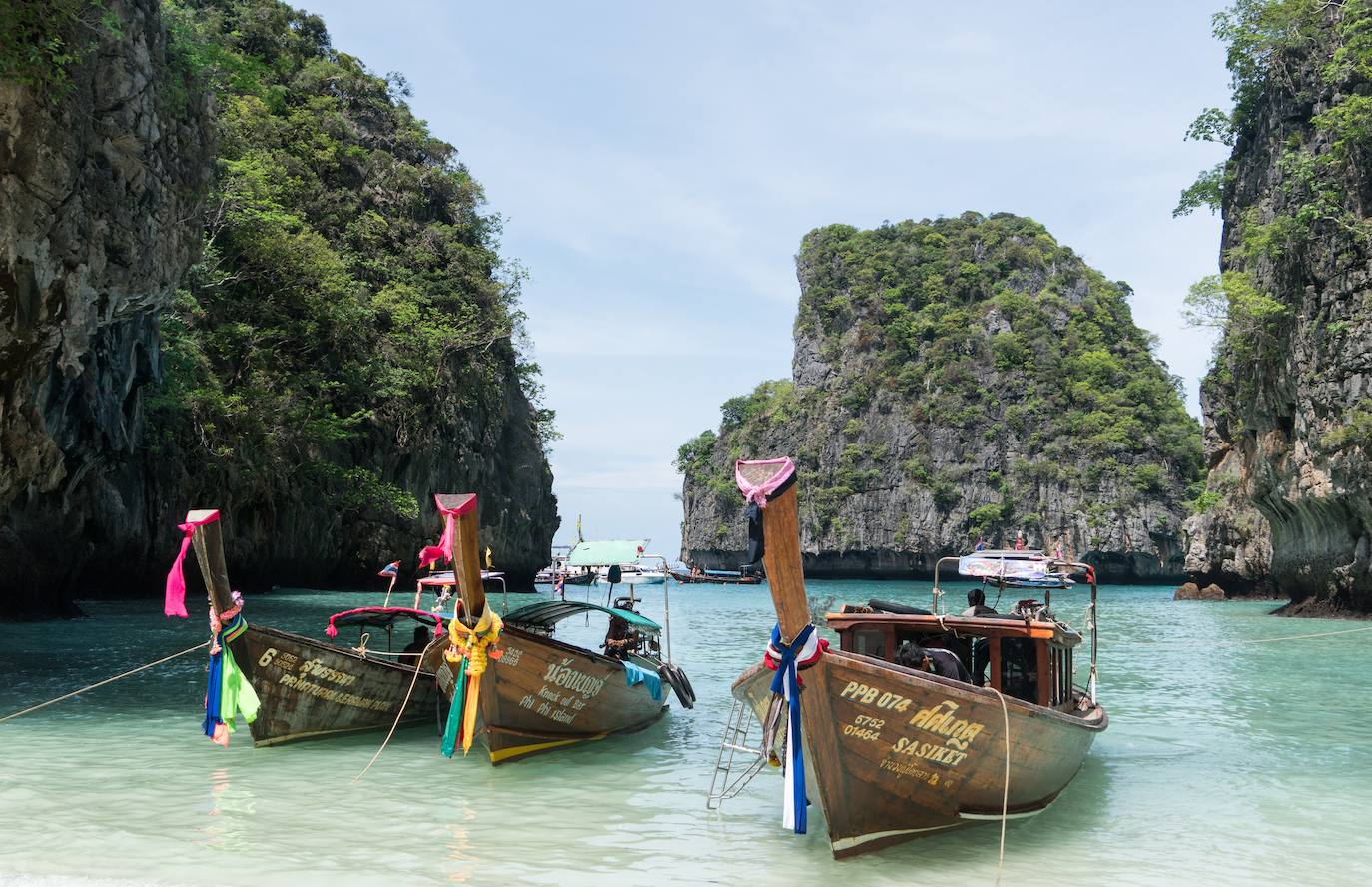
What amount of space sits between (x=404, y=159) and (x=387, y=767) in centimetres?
3842

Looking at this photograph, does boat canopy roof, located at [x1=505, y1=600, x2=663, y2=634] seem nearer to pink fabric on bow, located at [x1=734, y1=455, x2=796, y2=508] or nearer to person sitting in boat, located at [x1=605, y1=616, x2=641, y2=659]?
person sitting in boat, located at [x1=605, y1=616, x2=641, y2=659]

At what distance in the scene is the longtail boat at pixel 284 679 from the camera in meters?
9.23

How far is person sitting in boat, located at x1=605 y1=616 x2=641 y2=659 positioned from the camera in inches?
517

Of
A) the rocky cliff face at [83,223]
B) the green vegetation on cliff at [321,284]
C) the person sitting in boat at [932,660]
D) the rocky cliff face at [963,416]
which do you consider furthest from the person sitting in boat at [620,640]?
the rocky cliff face at [963,416]

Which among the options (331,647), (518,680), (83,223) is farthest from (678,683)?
(83,223)

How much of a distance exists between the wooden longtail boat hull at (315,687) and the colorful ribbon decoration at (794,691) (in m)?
5.53

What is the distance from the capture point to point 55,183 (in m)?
13.1

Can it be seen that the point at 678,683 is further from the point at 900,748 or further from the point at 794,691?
the point at 794,691

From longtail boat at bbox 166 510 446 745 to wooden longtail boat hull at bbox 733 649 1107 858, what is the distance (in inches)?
214

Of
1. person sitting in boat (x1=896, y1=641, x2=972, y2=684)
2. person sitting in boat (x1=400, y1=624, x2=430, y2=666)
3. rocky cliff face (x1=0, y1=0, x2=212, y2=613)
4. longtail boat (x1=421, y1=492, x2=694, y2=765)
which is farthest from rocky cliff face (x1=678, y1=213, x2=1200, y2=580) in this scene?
person sitting in boat (x1=896, y1=641, x2=972, y2=684)

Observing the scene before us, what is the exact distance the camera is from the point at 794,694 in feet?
21.4

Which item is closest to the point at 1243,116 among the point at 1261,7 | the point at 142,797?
the point at 1261,7

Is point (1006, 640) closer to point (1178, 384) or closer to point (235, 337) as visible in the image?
point (235, 337)

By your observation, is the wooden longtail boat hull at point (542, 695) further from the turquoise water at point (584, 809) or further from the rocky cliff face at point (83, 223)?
the rocky cliff face at point (83, 223)
